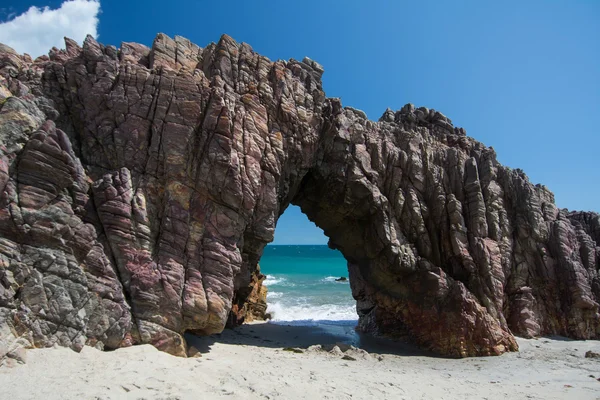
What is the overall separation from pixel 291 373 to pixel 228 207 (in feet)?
23.3

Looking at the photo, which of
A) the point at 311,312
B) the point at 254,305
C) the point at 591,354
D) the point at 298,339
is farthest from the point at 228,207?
the point at 311,312

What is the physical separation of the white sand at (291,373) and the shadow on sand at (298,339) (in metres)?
0.13

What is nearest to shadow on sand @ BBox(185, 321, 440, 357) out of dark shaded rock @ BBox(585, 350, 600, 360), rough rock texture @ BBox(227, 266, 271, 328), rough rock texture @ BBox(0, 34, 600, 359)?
rough rock texture @ BBox(227, 266, 271, 328)

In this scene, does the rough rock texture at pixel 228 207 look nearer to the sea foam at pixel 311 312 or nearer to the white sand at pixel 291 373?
the white sand at pixel 291 373

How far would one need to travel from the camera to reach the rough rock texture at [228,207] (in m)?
11.2

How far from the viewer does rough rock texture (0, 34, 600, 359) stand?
11.2m

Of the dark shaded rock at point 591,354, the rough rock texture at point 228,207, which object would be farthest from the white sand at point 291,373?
the rough rock texture at point 228,207

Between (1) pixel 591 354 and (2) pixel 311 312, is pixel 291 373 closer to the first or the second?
(1) pixel 591 354

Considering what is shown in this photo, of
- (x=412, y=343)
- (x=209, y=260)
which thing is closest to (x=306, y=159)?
(x=209, y=260)

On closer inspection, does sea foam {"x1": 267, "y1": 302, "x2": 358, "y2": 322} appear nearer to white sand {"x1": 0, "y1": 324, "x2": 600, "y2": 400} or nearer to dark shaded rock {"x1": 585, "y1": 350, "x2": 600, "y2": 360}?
white sand {"x1": 0, "y1": 324, "x2": 600, "y2": 400}

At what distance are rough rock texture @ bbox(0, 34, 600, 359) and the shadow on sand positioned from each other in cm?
130

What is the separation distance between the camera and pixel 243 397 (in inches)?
409

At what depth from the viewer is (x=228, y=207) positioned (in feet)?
49.5

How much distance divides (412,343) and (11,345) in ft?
65.7
